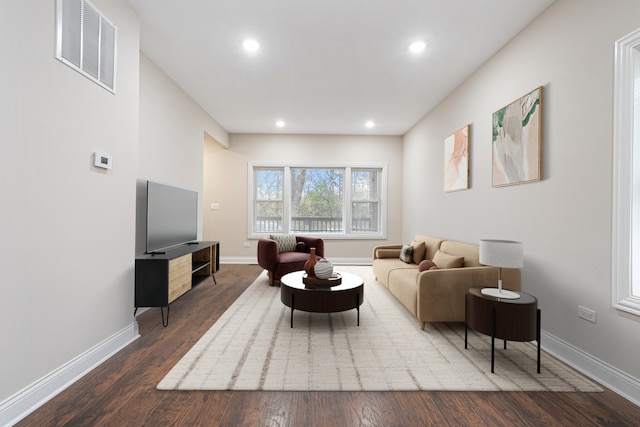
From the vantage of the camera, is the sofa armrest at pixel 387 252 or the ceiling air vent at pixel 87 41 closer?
the ceiling air vent at pixel 87 41

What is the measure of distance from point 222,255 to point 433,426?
218 inches

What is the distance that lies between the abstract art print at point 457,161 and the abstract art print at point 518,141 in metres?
0.59

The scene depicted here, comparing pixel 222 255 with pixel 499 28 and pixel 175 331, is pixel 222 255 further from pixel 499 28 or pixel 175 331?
pixel 499 28

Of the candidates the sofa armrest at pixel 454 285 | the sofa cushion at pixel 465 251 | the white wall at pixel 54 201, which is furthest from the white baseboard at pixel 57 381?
the sofa cushion at pixel 465 251

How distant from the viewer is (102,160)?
221 cm

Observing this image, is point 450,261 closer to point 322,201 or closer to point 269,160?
point 322,201

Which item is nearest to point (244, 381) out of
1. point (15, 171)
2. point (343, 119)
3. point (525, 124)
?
point (15, 171)

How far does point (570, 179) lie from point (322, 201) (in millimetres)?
4787

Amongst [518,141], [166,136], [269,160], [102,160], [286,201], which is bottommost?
[286,201]

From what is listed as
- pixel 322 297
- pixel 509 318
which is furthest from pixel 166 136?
pixel 509 318

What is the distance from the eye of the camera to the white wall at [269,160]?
20.9 feet

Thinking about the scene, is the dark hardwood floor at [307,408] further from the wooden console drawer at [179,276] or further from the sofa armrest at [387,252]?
the sofa armrest at [387,252]

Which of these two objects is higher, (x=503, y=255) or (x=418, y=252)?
(x=503, y=255)

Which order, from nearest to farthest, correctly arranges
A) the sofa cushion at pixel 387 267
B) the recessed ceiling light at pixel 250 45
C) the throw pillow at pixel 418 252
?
1. the recessed ceiling light at pixel 250 45
2. the sofa cushion at pixel 387 267
3. the throw pillow at pixel 418 252
